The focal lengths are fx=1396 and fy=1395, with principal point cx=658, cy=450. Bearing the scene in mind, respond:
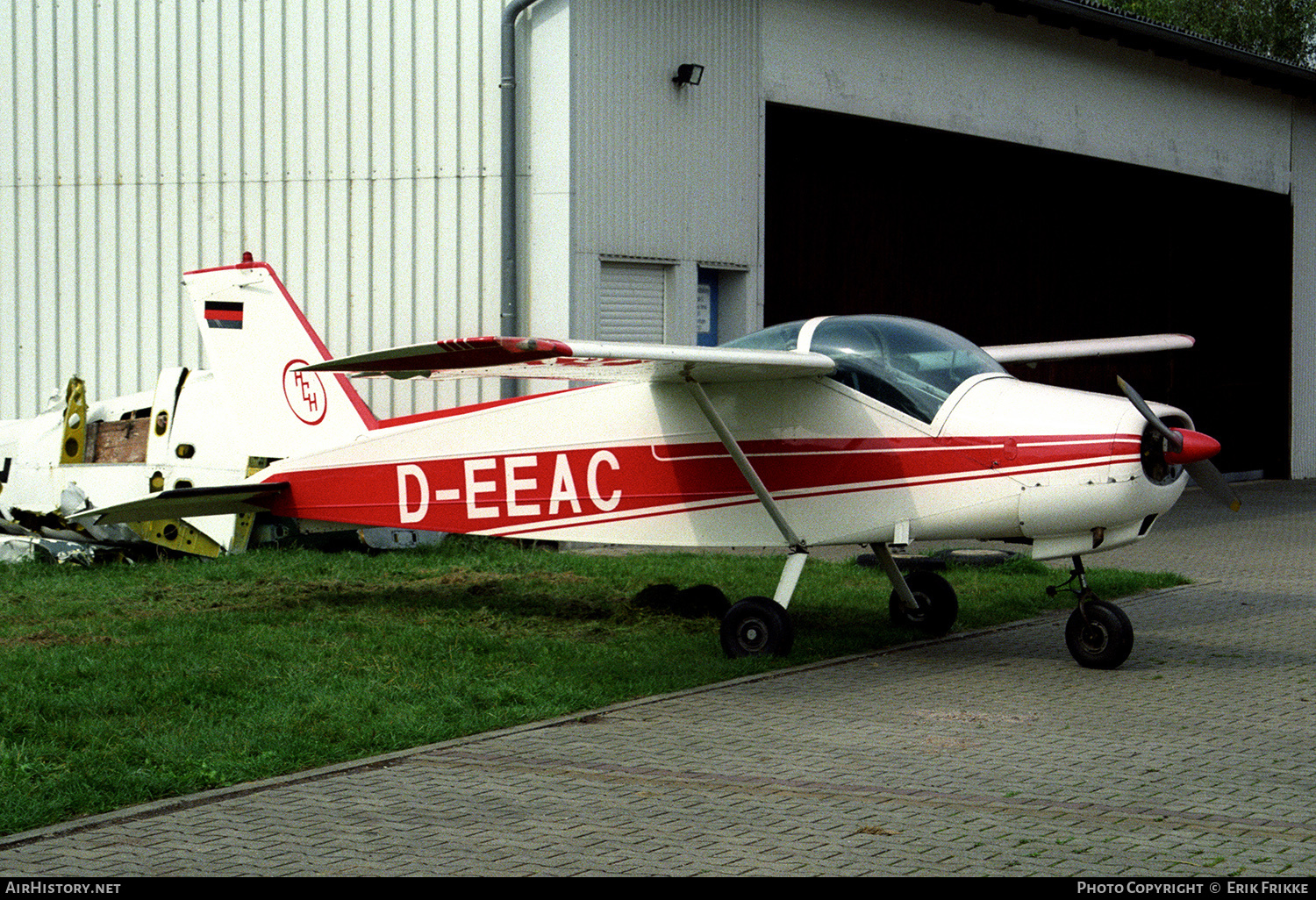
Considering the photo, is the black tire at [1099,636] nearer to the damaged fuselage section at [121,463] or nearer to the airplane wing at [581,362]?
the airplane wing at [581,362]

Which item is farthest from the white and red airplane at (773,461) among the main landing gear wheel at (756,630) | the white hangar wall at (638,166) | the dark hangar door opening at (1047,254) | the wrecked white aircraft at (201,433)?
the dark hangar door opening at (1047,254)

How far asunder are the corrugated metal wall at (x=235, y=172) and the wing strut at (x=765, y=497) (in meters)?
6.24

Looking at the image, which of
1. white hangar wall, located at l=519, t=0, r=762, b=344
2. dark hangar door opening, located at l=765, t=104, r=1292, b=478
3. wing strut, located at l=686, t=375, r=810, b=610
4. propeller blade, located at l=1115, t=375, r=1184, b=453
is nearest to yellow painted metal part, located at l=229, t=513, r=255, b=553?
white hangar wall, located at l=519, t=0, r=762, b=344

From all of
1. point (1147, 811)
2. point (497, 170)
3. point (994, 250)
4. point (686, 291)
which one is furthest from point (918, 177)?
point (1147, 811)

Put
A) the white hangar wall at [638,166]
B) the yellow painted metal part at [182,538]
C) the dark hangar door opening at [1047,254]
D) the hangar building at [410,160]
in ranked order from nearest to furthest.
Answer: the yellow painted metal part at [182,538], the white hangar wall at [638,166], the hangar building at [410,160], the dark hangar door opening at [1047,254]

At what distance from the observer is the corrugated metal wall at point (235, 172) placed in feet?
46.9

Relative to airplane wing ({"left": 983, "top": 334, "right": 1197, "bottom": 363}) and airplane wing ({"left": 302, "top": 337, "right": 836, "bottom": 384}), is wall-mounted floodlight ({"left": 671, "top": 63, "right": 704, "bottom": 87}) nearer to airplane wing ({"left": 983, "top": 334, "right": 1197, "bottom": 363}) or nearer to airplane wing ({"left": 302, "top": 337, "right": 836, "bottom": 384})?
airplane wing ({"left": 983, "top": 334, "right": 1197, "bottom": 363})

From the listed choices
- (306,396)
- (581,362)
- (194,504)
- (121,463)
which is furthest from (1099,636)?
(121,463)

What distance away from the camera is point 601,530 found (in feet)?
30.0

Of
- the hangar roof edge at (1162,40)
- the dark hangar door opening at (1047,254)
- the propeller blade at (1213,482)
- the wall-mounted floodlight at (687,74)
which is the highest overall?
the hangar roof edge at (1162,40)

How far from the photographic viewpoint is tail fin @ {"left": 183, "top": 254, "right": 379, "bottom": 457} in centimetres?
1042

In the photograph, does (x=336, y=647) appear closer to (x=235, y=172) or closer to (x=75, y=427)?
(x=75, y=427)

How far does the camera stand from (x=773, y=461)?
28.3 feet

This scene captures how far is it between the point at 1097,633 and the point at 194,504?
6125mm
